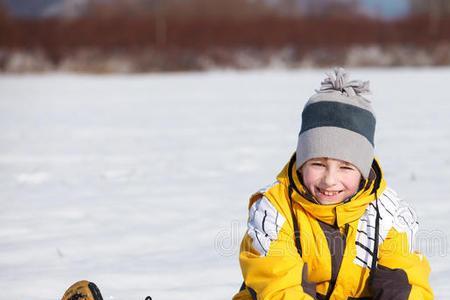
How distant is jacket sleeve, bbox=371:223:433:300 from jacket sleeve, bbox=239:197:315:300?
8.7 inches

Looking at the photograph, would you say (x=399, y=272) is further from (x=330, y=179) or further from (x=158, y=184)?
(x=158, y=184)

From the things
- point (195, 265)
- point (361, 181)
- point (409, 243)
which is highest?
point (361, 181)

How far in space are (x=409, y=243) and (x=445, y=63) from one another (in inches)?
878

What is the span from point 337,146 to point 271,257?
40 cm

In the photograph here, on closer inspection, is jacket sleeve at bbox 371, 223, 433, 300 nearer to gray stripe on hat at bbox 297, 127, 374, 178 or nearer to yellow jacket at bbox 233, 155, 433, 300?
yellow jacket at bbox 233, 155, 433, 300

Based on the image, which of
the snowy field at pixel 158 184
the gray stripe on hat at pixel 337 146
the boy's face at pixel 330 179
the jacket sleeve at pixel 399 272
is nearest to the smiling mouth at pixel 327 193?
the boy's face at pixel 330 179

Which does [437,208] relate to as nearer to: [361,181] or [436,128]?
[361,181]

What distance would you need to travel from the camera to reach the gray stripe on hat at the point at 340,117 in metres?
2.27

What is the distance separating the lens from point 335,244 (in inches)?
88.8

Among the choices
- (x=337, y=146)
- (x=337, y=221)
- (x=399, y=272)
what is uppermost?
(x=337, y=146)

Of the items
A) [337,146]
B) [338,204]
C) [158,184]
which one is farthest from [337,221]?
[158,184]

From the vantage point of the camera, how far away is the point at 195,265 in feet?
11.3

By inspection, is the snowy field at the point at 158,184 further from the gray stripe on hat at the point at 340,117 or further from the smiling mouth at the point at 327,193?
the smiling mouth at the point at 327,193

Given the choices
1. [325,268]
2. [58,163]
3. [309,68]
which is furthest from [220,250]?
[309,68]
